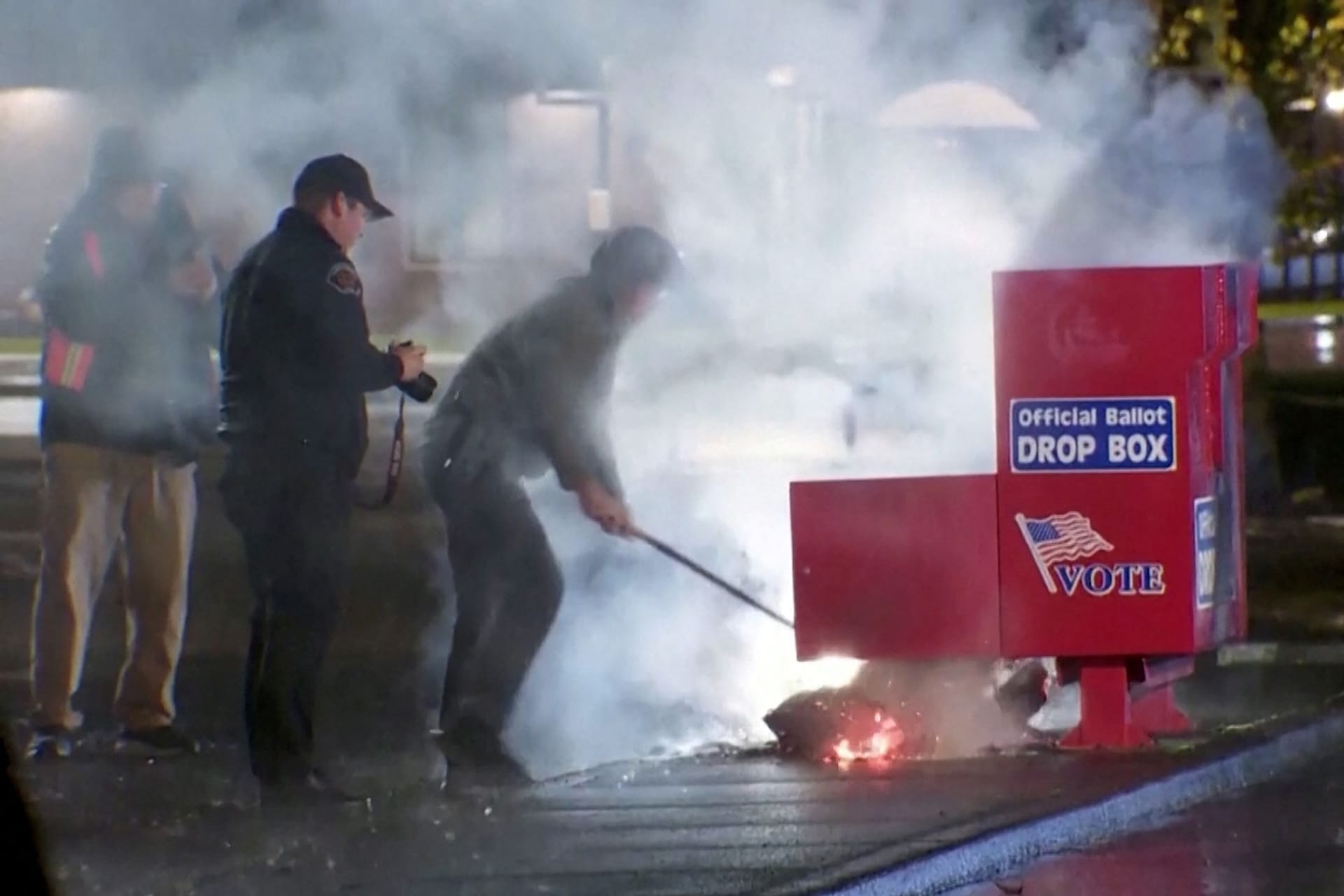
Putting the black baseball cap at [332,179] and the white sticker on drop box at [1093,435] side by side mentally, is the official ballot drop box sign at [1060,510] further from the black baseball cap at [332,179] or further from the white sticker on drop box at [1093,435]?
the black baseball cap at [332,179]

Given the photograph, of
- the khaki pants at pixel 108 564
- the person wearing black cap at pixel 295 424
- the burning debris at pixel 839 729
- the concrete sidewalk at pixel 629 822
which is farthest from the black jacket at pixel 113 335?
the burning debris at pixel 839 729

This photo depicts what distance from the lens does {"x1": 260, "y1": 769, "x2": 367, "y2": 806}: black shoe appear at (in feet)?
20.6

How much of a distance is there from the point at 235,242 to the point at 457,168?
0.97 m

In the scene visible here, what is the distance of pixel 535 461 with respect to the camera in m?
7.02

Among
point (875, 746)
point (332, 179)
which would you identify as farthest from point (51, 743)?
point (875, 746)

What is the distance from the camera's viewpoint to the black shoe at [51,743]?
688cm

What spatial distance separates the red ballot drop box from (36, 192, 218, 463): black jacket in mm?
1895

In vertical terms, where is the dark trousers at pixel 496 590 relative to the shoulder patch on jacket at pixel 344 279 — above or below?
below

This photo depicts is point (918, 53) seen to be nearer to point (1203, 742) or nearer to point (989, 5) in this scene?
point (989, 5)

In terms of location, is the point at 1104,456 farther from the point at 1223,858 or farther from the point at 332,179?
the point at 332,179

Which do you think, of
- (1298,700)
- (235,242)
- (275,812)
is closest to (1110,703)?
(1298,700)

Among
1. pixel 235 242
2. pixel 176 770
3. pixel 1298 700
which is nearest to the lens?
pixel 176 770

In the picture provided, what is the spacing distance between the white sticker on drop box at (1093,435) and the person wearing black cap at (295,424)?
1.81m

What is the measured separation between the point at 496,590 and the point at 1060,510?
168 centimetres
